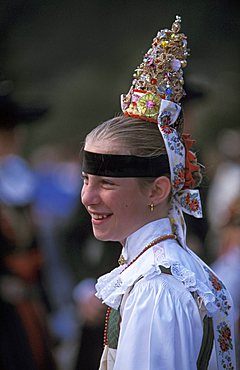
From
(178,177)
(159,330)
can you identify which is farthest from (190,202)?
(159,330)

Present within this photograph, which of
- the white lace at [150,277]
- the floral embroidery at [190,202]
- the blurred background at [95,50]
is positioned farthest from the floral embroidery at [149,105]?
the blurred background at [95,50]

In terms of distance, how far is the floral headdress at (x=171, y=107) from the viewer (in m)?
2.37

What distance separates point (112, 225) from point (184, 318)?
1.16 ft

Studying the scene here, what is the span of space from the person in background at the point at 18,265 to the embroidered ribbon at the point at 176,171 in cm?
253

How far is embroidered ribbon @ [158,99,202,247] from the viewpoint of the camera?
2.35 metres

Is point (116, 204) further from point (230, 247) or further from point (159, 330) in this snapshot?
point (230, 247)

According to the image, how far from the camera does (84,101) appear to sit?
17.6ft

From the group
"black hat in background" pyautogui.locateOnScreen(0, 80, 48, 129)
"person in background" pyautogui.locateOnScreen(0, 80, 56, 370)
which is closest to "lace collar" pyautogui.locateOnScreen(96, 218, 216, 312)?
"person in background" pyautogui.locateOnScreen(0, 80, 56, 370)

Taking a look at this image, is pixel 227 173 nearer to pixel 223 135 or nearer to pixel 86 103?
pixel 223 135

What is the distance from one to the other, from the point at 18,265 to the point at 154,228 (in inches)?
105

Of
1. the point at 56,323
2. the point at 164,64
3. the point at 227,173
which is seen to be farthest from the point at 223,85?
the point at 164,64

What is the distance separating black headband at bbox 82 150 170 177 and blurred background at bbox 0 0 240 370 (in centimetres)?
273

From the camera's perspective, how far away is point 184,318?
6.96ft

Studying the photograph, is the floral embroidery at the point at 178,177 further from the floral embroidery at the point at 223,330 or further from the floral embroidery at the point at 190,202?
the floral embroidery at the point at 223,330
